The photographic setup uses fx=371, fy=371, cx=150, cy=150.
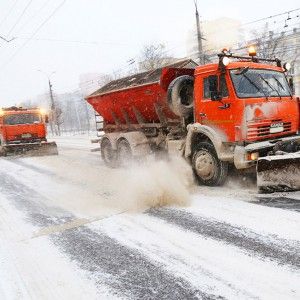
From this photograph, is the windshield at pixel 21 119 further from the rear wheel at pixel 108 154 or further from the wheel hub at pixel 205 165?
the wheel hub at pixel 205 165

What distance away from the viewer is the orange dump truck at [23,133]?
16.8m

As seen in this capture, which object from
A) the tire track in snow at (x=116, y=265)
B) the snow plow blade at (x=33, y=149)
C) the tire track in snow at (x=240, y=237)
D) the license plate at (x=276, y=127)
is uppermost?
the license plate at (x=276, y=127)

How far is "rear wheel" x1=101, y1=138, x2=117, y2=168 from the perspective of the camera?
37.6 feet

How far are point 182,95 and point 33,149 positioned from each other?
10551 millimetres

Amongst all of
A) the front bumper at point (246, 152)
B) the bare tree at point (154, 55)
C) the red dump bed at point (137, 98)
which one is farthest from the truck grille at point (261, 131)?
the bare tree at point (154, 55)

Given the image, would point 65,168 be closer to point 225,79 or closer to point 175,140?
point 175,140

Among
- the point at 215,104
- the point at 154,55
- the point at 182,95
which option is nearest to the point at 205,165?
the point at 215,104

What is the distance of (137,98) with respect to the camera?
9570 millimetres

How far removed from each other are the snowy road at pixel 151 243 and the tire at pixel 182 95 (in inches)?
53.1

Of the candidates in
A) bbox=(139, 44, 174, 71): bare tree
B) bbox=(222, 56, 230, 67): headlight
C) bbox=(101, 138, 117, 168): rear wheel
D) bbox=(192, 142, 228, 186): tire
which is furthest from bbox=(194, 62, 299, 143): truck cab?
bbox=(139, 44, 174, 71): bare tree

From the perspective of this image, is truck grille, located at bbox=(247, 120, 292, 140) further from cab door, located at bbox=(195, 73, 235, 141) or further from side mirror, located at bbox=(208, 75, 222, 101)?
side mirror, located at bbox=(208, 75, 222, 101)

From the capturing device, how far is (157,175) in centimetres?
701

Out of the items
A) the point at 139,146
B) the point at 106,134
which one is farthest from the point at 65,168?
the point at 139,146

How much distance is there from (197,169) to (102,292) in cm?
469
